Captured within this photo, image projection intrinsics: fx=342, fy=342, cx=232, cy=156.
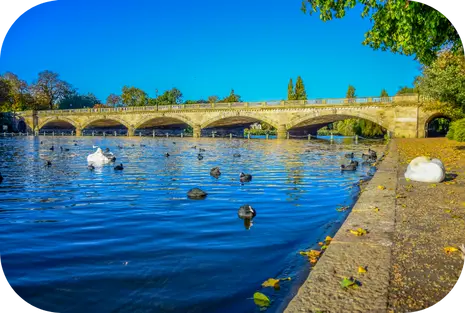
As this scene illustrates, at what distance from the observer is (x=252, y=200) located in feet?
28.4

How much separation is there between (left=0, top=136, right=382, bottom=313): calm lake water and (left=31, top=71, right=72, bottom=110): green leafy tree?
8995 centimetres

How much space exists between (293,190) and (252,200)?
1938 mm

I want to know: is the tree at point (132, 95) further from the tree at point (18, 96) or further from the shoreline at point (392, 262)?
the shoreline at point (392, 262)

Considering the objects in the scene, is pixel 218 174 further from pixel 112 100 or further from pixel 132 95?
pixel 112 100

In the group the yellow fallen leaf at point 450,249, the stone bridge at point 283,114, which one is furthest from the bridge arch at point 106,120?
the yellow fallen leaf at point 450,249

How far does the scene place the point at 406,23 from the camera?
6727 mm

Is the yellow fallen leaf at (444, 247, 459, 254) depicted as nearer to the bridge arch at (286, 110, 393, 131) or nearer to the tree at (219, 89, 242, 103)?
the bridge arch at (286, 110, 393, 131)

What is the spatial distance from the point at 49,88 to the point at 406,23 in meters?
99.6

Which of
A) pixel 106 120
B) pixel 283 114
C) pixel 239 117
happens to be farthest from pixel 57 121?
pixel 283 114

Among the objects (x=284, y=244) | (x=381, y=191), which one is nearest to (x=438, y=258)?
(x=284, y=244)

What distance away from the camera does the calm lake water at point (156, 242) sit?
363 centimetres

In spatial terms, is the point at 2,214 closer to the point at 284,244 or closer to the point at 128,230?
the point at 128,230

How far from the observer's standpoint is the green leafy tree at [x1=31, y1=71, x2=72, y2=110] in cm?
8831

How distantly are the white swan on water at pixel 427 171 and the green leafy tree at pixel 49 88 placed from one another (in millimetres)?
96102
